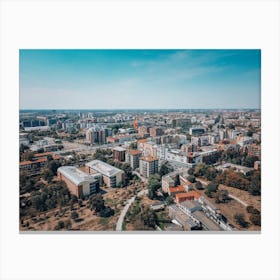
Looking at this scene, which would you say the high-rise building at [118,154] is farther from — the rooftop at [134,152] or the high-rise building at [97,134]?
the high-rise building at [97,134]

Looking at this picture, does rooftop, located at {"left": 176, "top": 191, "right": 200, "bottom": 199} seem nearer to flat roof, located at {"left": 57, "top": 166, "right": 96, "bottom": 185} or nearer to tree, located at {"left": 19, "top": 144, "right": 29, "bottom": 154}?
flat roof, located at {"left": 57, "top": 166, "right": 96, "bottom": 185}

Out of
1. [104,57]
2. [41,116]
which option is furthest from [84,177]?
[104,57]

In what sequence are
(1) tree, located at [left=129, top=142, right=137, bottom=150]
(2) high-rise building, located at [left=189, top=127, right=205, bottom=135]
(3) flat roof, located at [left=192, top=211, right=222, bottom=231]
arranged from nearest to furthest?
1. (3) flat roof, located at [left=192, top=211, right=222, bottom=231]
2. (1) tree, located at [left=129, top=142, right=137, bottom=150]
3. (2) high-rise building, located at [left=189, top=127, right=205, bottom=135]

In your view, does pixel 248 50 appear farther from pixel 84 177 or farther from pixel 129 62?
pixel 84 177

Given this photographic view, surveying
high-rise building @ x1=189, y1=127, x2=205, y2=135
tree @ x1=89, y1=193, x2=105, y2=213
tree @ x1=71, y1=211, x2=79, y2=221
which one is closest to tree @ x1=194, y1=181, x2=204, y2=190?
tree @ x1=89, y1=193, x2=105, y2=213

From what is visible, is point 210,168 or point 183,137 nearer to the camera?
point 210,168

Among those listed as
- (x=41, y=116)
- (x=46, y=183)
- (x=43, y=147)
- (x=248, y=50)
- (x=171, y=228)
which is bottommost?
(x=171, y=228)

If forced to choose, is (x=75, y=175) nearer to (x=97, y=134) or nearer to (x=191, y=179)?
(x=97, y=134)
